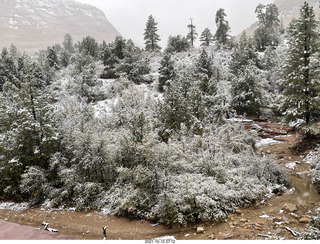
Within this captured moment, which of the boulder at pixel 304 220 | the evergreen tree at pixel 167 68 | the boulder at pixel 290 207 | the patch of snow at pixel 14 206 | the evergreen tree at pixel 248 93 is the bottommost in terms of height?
the patch of snow at pixel 14 206

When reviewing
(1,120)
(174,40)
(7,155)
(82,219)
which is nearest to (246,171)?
(82,219)

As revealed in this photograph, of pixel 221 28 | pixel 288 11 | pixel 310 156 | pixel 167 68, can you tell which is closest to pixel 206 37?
pixel 221 28

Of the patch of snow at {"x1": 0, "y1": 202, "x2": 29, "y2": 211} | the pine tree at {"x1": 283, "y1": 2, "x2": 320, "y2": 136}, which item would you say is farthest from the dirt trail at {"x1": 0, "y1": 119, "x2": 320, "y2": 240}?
the pine tree at {"x1": 283, "y1": 2, "x2": 320, "y2": 136}

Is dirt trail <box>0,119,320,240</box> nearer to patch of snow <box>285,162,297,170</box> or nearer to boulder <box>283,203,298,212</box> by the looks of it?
boulder <box>283,203,298,212</box>

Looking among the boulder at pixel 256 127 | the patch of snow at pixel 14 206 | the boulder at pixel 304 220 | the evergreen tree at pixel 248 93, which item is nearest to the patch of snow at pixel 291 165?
the boulder at pixel 304 220

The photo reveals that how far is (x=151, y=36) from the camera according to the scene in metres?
52.8

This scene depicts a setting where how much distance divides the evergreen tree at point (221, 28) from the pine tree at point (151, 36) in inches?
610

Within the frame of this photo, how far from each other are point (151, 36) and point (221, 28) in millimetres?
17788

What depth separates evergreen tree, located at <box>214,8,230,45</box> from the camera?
52.9 meters

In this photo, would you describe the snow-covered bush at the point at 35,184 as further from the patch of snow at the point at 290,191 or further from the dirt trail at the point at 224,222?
the patch of snow at the point at 290,191

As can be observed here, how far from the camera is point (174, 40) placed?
52031mm

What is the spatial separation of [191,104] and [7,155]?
1526 cm

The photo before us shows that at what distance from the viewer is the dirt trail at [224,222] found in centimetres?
952
